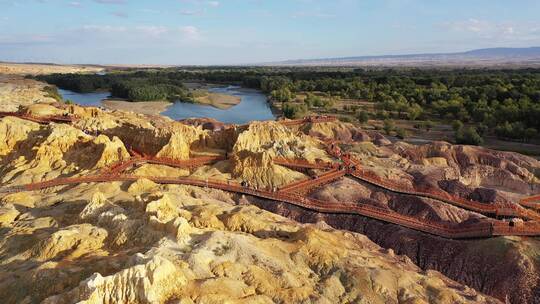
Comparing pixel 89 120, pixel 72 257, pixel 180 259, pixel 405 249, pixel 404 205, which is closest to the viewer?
pixel 180 259

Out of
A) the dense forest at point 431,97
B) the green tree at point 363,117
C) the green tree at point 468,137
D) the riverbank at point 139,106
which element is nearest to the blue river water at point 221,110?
the riverbank at point 139,106

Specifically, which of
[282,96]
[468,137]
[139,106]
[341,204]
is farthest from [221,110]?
[341,204]

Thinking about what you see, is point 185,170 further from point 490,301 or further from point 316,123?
point 316,123

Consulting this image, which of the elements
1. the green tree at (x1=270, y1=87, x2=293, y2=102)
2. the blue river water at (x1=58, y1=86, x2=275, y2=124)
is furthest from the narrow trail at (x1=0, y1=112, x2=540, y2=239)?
the green tree at (x1=270, y1=87, x2=293, y2=102)

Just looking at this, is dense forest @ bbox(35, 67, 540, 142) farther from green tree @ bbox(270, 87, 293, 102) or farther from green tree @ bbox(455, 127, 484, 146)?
green tree @ bbox(455, 127, 484, 146)

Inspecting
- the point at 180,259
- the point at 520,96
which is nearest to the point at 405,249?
the point at 180,259

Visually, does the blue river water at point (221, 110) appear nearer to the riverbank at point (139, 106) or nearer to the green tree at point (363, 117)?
the riverbank at point (139, 106)
